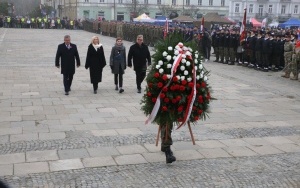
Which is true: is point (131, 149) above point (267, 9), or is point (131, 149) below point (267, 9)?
below

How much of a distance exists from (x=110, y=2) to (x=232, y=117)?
66291 mm

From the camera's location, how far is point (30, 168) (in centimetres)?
632

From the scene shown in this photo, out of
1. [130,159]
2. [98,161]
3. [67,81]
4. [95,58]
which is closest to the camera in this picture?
[98,161]

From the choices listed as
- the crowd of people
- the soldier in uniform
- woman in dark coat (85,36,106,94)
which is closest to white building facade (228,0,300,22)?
the crowd of people

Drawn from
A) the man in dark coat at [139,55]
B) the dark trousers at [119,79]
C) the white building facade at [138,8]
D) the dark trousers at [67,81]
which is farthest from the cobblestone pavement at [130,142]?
the white building facade at [138,8]

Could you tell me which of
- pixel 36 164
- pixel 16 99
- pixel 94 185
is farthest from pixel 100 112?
pixel 94 185

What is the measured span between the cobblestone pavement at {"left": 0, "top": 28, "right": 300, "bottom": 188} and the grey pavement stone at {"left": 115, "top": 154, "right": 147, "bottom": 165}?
16 mm

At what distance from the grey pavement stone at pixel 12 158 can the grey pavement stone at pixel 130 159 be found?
1.53 metres

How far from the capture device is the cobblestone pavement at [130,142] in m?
6.15

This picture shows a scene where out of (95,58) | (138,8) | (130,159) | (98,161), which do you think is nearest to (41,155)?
(98,161)

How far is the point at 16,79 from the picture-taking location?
49.2 feet

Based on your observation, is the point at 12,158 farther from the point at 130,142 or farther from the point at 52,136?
the point at 130,142

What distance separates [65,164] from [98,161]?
1.72ft

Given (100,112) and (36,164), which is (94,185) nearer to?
(36,164)
